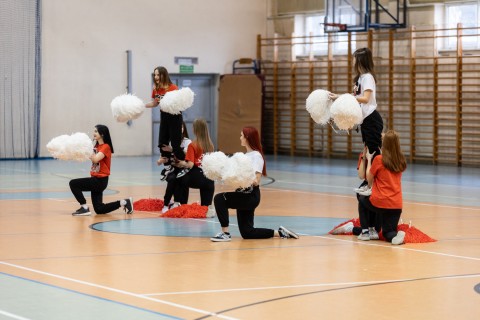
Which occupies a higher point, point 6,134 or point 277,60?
point 277,60

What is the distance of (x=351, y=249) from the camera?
9062mm

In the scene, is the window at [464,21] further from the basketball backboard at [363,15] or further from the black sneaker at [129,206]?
the black sneaker at [129,206]

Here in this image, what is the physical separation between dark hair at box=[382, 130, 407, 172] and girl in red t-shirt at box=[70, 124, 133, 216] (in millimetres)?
3866

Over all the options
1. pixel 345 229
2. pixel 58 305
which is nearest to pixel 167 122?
pixel 345 229

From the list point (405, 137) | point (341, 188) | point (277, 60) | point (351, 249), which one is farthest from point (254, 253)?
point (277, 60)

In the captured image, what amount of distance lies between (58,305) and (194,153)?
5.92 metres

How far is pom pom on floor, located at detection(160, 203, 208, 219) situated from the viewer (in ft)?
38.6

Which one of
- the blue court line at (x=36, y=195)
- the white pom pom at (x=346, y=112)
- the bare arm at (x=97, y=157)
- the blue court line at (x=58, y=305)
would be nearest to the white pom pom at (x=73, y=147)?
the bare arm at (x=97, y=157)

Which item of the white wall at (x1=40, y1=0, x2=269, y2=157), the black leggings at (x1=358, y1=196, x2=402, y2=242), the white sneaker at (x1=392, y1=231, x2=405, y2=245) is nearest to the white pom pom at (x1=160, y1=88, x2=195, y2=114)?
the black leggings at (x1=358, y1=196, x2=402, y2=242)

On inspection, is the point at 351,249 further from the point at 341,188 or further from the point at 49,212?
the point at 341,188

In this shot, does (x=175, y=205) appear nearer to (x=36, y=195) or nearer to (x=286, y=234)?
(x=286, y=234)

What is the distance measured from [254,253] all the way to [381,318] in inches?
116

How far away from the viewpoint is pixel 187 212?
1180cm

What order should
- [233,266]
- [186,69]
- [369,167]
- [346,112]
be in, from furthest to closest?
[186,69] < [369,167] < [346,112] < [233,266]
